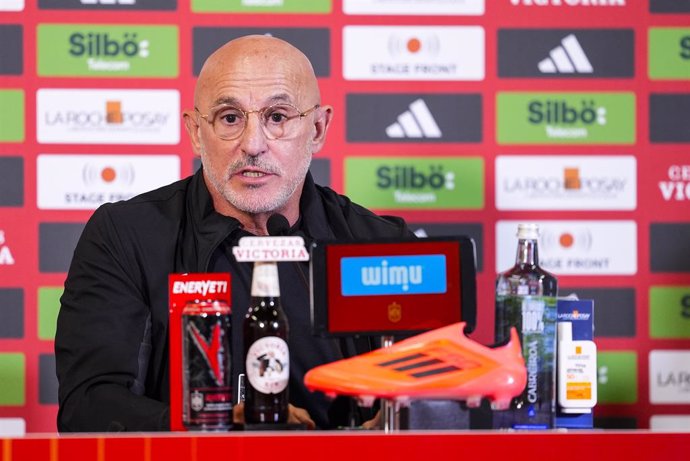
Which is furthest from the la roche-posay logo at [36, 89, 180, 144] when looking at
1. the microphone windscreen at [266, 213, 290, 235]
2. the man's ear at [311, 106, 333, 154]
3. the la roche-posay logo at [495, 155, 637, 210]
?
the microphone windscreen at [266, 213, 290, 235]

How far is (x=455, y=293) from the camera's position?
1.37m

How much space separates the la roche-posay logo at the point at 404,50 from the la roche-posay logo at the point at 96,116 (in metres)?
0.51

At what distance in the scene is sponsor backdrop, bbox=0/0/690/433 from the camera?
277 centimetres

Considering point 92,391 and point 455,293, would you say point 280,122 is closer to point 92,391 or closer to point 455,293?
point 92,391

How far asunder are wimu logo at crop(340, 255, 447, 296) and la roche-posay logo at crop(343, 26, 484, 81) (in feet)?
5.07

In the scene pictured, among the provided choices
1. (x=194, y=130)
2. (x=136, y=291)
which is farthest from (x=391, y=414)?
(x=194, y=130)

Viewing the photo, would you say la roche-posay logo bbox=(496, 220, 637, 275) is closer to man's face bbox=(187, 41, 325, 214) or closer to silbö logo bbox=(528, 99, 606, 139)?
silbö logo bbox=(528, 99, 606, 139)

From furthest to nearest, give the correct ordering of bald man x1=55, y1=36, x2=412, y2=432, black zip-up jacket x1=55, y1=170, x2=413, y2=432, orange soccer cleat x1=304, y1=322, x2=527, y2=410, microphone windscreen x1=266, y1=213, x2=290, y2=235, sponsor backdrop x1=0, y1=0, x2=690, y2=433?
sponsor backdrop x1=0, y1=0, x2=690, y2=433, bald man x1=55, y1=36, x2=412, y2=432, black zip-up jacket x1=55, y1=170, x2=413, y2=432, microphone windscreen x1=266, y1=213, x2=290, y2=235, orange soccer cleat x1=304, y1=322, x2=527, y2=410

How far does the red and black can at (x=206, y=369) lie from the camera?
1257mm

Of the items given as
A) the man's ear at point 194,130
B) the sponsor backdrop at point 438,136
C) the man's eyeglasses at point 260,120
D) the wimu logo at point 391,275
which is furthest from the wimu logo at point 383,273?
the sponsor backdrop at point 438,136

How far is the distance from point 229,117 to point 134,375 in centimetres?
56

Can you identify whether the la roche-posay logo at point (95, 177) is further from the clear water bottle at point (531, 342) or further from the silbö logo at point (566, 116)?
the clear water bottle at point (531, 342)

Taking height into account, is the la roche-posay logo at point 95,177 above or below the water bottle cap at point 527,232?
above

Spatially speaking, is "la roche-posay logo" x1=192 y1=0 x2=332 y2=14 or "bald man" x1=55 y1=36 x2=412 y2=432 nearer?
"bald man" x1=55 y1=36 x2=412 y2=432
